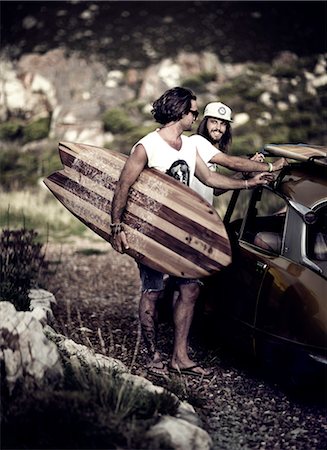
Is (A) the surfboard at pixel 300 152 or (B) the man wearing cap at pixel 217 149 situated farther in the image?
(B) the man wearing cap at pixel 217 149

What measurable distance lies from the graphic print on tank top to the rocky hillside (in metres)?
11.1

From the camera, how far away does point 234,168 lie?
5.50m

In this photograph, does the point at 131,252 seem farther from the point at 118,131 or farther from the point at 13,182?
the point at 118,131

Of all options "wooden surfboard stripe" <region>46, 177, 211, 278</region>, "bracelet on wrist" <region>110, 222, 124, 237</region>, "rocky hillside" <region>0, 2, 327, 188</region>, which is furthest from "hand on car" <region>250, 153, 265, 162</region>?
"rocky hillside" <region>0, 2, 327, 188</region>

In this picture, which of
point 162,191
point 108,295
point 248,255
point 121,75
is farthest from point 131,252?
point 121,75

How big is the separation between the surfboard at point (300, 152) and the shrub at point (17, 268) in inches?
101

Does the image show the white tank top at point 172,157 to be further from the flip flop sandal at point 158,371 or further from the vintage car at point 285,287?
the flip flop sandal at point 158,371

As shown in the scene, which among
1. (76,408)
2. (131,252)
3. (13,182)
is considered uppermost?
(131,252)

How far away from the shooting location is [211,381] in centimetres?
569

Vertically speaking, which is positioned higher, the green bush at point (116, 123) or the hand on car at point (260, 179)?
the hand on car at point (260, 179)

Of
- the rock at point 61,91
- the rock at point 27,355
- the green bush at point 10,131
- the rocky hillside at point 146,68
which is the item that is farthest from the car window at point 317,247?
the green bush at point 10,131

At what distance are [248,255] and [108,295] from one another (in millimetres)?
3100

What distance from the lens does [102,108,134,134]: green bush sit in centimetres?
1827

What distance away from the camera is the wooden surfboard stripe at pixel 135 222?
5.39 meters
